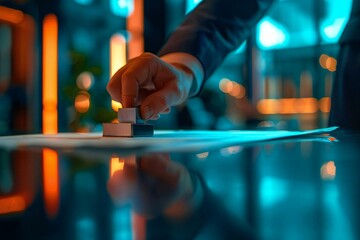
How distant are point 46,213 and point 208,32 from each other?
3.68 ft

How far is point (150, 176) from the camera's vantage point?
0.90 ft

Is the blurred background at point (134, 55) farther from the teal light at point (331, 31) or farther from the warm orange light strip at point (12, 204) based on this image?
the warm orange light strip at point (12, 204)

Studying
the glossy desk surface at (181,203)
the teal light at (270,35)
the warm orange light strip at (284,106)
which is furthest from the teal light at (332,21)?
the glossy desk surface at (181,203)

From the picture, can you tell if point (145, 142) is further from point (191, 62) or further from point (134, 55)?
point (134, 55)

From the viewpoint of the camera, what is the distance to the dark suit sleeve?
1.22m

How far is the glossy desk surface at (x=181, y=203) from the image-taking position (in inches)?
5.6

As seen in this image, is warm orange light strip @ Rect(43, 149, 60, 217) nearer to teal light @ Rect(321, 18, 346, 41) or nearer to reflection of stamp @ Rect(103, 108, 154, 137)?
reflection of stamp @ Rect(103, 108, 154, 137)

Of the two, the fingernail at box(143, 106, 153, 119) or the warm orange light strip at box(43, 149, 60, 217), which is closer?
the warm orange light strip at box(43, 149, 60, 217)

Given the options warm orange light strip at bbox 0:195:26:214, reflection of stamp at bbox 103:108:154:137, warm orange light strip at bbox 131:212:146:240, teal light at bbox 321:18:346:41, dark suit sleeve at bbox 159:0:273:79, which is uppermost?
teal light at bbox 321:18:346:41

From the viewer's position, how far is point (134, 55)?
631 centimetres

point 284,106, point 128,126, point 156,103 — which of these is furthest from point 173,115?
point 128,126

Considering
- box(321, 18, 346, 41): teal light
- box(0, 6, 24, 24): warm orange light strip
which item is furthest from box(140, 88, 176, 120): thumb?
box(321, 18, 346, 41): teal light

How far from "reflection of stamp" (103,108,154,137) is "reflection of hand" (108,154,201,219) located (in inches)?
19.7

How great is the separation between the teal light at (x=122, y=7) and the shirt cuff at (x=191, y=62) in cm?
479
